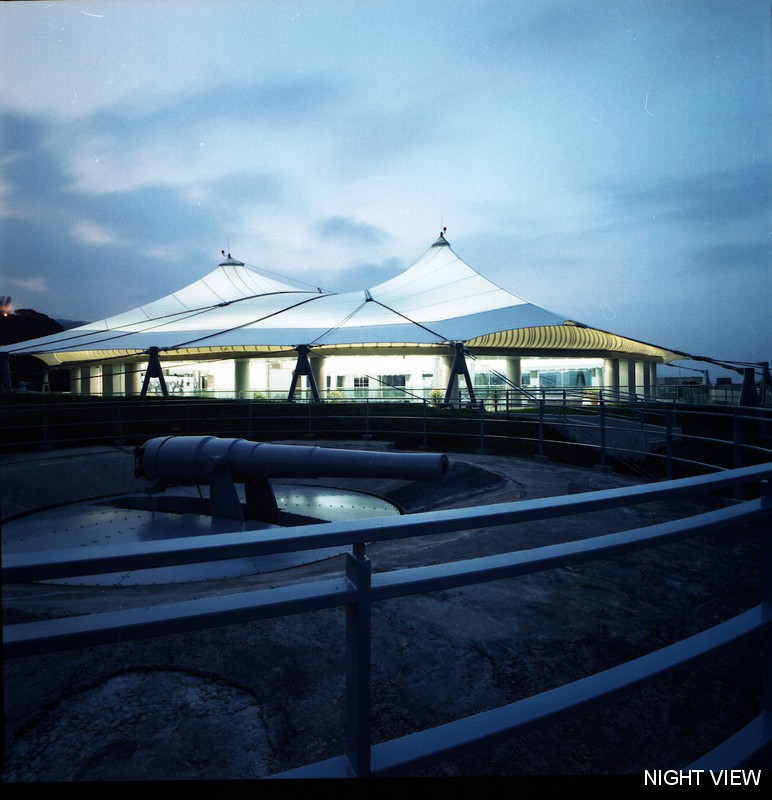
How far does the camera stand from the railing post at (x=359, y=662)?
1093mm

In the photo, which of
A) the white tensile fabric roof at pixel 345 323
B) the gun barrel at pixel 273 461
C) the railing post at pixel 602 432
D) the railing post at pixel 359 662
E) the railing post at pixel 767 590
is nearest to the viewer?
the railing post at pixel 359 662

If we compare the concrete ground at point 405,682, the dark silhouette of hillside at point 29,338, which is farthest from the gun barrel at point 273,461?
the dark silhouette of hillside at point 29,338

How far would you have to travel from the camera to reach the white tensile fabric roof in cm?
1938

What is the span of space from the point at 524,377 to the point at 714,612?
35373mm

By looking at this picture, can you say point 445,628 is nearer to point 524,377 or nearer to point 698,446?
point 698,446

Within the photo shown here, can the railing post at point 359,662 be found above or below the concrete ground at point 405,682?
above

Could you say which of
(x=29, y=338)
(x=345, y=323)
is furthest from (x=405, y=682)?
(x=29, y=338)

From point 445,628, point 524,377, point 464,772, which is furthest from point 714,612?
point 524,377

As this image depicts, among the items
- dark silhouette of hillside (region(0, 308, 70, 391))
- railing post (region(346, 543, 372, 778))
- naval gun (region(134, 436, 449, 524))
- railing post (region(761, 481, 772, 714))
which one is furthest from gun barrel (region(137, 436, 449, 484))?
dark silhouette of hillside (region(0, 308, 70, 391))

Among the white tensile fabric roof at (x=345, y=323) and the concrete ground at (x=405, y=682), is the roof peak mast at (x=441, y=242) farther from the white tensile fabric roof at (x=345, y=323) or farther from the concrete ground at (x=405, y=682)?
the concrete ground at (x=405, y=682)

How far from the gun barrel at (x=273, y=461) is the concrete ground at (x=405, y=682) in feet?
5.83

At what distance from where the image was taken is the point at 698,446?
39.2 ft

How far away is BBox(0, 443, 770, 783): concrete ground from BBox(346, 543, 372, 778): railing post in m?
0.87

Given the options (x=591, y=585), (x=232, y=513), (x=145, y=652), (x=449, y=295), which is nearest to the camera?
(x=145, y=652)
